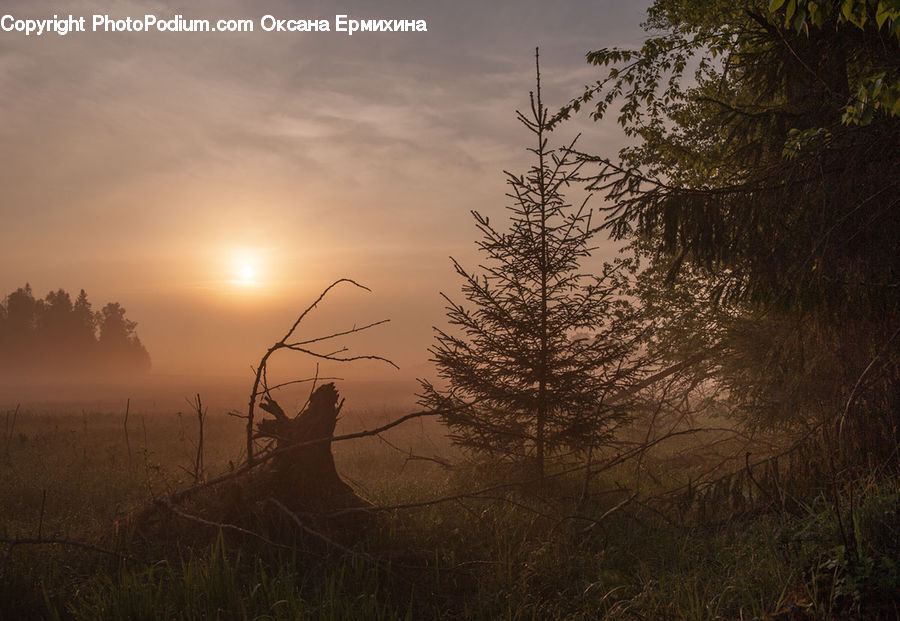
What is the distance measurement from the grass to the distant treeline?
316ft

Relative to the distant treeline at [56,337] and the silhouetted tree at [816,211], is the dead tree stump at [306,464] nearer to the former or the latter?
the silhouetted tree at [816,211]

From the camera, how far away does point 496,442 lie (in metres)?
10.1

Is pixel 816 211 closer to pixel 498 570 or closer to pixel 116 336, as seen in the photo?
pixel 498 570

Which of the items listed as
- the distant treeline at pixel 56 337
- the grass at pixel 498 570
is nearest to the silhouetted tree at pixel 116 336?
the distant treeline at pixel 56 337

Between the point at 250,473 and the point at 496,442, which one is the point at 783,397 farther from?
the point at 250,473

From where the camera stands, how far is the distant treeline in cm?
8562

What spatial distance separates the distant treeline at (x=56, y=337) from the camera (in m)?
85.6

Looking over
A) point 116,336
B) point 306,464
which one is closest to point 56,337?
point 116,336

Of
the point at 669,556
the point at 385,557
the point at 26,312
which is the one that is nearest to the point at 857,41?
the point at 669,556

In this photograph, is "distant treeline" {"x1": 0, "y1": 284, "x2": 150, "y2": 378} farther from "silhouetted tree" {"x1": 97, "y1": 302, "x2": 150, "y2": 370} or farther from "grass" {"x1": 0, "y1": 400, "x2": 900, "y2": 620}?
"grass" {"x1": 0, "y1": 400, "x2": 900, "y2": 620}

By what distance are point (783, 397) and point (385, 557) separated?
28.3 feet

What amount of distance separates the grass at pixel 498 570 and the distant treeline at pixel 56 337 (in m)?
96.2

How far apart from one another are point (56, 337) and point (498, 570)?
105 meters

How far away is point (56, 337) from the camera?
294 ft
